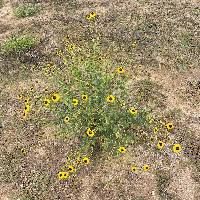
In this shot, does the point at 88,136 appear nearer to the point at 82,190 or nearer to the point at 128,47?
the point at 82,190

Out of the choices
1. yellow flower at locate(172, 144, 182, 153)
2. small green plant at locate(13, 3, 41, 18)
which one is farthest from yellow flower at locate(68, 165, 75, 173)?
small green plant at locate(13, 3, 41, 18)

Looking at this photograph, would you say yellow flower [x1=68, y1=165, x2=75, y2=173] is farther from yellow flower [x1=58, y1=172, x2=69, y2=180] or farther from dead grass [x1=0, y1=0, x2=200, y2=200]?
dead grass [x1=0, y1=0, x2=200, y2=200]

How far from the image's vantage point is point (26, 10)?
852 cm

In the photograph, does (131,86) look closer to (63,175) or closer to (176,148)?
(176,148)

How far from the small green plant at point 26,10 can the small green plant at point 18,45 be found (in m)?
0.82

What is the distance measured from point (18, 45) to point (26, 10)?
1061 mm

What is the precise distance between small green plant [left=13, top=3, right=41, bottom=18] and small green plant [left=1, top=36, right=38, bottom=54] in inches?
32.3

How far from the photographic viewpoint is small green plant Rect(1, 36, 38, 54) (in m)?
7.72

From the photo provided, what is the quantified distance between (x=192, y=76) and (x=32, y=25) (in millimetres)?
2968

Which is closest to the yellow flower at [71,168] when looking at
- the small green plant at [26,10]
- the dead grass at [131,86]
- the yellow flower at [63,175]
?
the yellow flower at [63,175]

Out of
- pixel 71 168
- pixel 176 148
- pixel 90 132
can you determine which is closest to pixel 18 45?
pixel 90 132

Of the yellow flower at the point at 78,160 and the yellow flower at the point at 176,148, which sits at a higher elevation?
the yellow flower at the point at 176,148

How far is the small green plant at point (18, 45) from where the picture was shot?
7.72 meters

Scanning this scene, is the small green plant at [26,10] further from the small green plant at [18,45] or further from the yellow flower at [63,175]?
the yellow flower at [63,175]
